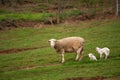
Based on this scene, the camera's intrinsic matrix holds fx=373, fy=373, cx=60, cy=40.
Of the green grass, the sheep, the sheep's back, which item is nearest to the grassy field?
the sheep

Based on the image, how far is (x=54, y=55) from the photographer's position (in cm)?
3425

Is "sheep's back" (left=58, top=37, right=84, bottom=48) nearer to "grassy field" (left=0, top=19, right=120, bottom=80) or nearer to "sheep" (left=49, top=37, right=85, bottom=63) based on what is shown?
"sheep" (left=49, top=37, right=85, bottom=63)

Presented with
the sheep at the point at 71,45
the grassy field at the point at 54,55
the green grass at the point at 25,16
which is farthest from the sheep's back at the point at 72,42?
the green grass at the point at 25,16

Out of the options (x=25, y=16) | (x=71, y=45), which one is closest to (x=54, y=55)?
(x=71, y=45)

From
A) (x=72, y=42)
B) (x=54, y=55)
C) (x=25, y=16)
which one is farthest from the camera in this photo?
(x=25, y=16)

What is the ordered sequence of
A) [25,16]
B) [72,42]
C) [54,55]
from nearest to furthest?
[72,42] → [54,55] → [25,16]

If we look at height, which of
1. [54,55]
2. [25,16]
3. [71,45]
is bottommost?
[25,16]

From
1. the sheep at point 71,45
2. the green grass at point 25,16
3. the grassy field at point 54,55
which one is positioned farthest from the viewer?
the green grass at point 25,16

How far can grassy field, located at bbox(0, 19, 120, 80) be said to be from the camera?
25.5m

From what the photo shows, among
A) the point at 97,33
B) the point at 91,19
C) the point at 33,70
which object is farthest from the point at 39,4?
the point at 33,70

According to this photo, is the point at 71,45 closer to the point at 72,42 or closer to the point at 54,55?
the point at 72,42

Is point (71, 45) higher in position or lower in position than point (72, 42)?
lower

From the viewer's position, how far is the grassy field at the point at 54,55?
25.5 metres

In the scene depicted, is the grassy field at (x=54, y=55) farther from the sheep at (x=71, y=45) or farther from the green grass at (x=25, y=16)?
the green grass at (x=25, y=16)
